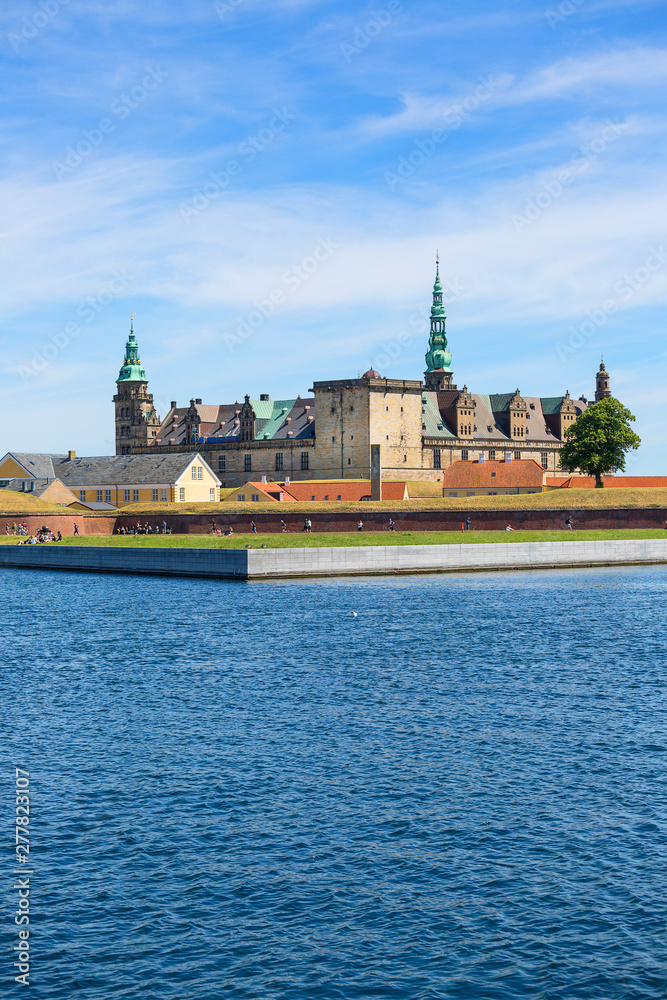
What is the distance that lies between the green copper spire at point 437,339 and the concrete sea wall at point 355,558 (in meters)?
114

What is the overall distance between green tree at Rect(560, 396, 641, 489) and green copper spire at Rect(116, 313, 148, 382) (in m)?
105

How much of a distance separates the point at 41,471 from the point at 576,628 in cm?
9470

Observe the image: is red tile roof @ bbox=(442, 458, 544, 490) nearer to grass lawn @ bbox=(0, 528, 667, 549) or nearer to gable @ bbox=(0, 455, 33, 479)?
grass lawn @ bbox=(0, 528, 667, 549)

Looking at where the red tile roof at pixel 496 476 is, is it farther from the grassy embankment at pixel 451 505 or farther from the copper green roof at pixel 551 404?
the copper green roof at pixel 551 404

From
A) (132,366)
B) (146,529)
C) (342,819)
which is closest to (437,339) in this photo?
(132,366)

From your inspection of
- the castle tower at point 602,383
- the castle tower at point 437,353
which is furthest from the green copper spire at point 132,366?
the castle tower at point 602,383

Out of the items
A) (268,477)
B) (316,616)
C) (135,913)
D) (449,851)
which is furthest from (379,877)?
(268,477)

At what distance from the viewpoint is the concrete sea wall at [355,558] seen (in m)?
68.1

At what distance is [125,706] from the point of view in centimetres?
2916

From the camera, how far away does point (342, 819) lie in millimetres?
19078

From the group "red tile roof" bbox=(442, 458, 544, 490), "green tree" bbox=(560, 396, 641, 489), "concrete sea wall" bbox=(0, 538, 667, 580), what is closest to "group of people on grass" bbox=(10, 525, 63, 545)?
"concrete sea wall" bbox=(0, 538, 667, 580)

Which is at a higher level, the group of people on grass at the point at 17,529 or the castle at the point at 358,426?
the castle at the point at 358,426

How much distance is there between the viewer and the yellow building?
11556cm

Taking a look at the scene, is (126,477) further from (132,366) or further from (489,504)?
(132,366)
